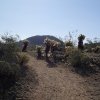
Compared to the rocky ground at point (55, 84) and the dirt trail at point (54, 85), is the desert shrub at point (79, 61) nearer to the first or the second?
the rocky ground at point (55, 84)

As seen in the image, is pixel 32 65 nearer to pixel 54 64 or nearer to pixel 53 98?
pixel 54 64

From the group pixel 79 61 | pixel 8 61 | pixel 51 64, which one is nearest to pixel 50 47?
pixel 51 64

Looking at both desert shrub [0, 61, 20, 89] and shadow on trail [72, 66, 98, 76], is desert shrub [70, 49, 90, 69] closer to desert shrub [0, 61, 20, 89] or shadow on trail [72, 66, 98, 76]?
shadow on trail [72, 66, 98, 76]

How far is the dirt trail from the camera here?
47.0ft

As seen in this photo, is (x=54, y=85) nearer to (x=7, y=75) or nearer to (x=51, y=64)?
(x=7, y=75)

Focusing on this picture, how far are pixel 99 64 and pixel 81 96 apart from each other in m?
7.07

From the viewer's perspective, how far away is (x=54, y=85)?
16.2 meters

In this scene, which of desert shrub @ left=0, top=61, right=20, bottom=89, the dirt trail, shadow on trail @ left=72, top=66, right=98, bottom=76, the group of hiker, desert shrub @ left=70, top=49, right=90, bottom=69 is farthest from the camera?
the group of hiker

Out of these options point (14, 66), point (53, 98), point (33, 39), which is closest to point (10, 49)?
point (14, 66)

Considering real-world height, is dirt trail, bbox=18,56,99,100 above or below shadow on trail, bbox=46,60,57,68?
below

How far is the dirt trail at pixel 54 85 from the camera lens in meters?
14.3

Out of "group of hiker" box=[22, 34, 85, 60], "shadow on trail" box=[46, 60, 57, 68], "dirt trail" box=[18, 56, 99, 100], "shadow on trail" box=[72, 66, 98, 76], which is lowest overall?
"dirt trail" box=[18, 56, 99, 100]

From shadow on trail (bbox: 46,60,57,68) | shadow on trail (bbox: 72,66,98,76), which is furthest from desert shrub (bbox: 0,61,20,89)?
shadow on trail (bbox: 46,60,57,68)

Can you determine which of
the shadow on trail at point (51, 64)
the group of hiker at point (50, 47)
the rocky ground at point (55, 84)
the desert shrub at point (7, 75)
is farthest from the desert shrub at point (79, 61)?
the desert shrub at point (7, 75)
